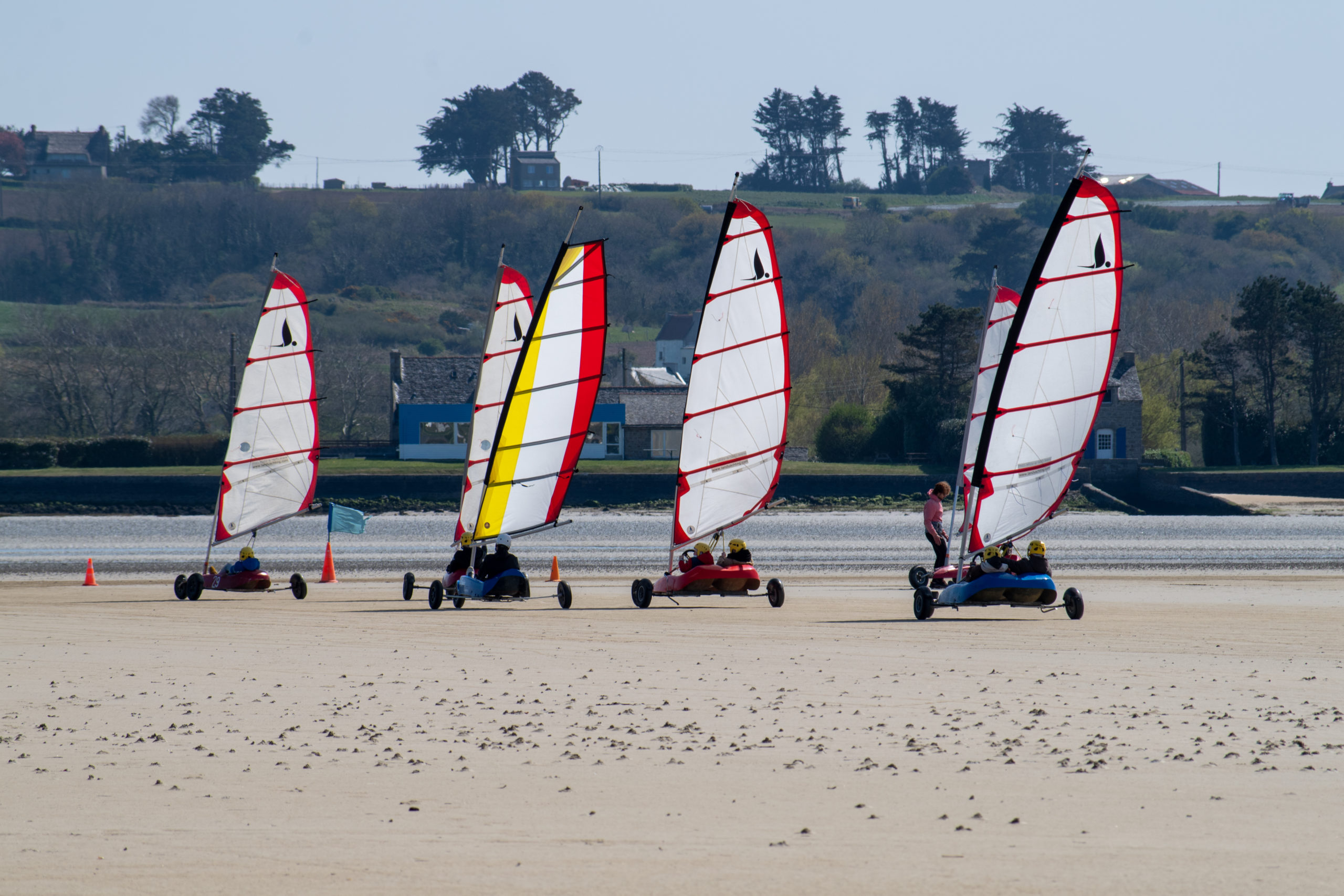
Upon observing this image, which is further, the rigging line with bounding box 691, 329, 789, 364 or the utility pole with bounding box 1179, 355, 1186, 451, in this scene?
the utility pole with bounding box 1179, 355, 1186, 451

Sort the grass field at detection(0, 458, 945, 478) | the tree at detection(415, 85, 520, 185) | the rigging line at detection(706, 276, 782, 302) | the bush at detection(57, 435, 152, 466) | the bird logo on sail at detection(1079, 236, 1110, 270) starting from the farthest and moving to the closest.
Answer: the tree at detection(415, 85, 520, 185), the bush at detection(57, 435, 152, 466), the grass field at detection(0, 458, 945, 478), the rigging line at detection(706, 276, 782, 302), the bird logo on sail at detection(1079, 236, 1110, 270)

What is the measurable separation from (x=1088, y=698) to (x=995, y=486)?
756cm

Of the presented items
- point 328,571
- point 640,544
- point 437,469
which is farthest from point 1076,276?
point 437,469

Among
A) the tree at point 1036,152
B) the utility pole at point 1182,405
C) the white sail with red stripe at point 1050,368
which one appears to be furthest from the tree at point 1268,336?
the tree at point 1036,152

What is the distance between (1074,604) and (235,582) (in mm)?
12370

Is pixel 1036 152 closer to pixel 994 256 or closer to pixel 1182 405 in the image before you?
pixel 994 256

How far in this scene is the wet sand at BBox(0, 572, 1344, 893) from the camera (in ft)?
20.2

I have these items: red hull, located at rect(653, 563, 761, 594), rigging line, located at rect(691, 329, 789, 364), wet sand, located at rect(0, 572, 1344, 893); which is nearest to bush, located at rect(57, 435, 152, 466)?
rigging line, located at rect(691, 329, 789, 364)

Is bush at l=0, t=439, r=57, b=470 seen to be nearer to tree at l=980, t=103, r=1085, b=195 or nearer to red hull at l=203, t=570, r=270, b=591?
red hull at l=203, t=570, r=270, b=591

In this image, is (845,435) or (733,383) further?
(845,435)

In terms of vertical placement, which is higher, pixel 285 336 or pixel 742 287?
pixel 742 287

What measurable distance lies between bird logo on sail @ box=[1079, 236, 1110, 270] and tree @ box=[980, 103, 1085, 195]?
179m

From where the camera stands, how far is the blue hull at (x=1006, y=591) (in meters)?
16.2

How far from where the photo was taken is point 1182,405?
65.6 metres
